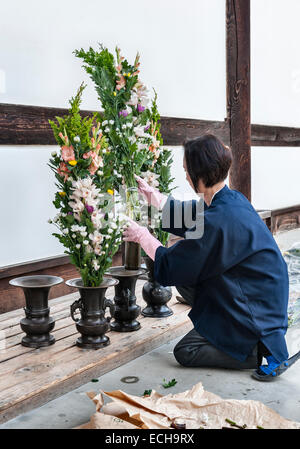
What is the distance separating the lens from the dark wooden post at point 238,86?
554 centimetres

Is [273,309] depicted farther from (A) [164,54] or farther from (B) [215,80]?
(B) [215,80]

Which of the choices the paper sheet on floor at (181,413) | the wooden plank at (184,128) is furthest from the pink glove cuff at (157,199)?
the wooden plank at (184,128)

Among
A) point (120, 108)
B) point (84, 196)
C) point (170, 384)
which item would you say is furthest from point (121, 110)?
point (170, 384)

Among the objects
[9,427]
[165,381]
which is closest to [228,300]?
[165,381]

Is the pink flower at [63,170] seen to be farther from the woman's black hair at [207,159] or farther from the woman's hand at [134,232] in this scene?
the woman's black hair at [207,159]

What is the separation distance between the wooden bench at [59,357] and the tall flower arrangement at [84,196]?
0.36 metres

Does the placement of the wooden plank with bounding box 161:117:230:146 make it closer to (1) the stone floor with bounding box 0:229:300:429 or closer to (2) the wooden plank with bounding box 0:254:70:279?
(2) the wooden plank with bounding box 0:254:70:279

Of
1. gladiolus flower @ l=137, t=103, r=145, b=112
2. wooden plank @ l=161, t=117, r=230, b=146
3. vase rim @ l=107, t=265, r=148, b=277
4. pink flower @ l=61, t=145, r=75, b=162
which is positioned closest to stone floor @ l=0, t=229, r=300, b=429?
vase rim @ l=107, t=265, r=148, b=277

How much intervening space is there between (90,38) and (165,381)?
2.47m

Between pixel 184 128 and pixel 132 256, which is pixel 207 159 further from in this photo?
pixel 184 128

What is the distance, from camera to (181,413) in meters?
2.20

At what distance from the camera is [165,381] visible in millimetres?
2754

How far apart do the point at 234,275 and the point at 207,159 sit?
0.57m
